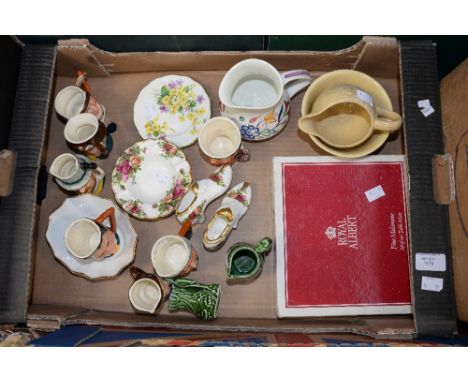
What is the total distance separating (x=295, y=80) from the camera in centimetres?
106

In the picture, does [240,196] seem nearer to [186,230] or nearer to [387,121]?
[186,230]

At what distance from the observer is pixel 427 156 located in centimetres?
96

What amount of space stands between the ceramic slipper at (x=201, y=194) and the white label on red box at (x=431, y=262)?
1.50 ft

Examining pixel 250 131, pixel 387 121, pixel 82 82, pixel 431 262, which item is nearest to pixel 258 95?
pixel 250 131

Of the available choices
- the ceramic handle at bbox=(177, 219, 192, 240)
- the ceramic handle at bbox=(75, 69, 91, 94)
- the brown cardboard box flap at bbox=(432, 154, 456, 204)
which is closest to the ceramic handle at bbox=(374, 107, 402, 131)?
the brown cardboard box flap at bbox=(432, 154, 456, 204)

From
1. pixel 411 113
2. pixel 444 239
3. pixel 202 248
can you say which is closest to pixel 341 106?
pixel 411 113

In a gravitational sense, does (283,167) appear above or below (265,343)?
above

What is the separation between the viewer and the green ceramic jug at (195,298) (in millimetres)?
1022

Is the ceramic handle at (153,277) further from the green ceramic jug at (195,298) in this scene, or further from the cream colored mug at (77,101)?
the cream colored mug at (77,101)

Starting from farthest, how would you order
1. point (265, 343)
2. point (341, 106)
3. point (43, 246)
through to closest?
point (43, 246)
point (341, 106)
point (265, 343)

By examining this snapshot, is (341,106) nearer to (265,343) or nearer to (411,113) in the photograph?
(411,113)

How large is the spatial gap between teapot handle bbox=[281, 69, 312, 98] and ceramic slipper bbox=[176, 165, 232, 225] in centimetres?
23

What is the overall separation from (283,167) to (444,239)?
39 centimetres

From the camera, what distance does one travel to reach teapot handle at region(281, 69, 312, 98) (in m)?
1.02
